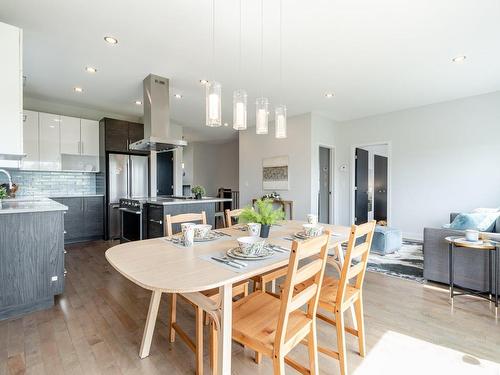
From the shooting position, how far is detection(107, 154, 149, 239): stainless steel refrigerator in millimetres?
4957

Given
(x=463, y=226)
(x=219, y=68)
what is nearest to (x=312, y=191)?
(x=463, y=226)

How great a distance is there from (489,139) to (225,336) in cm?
539

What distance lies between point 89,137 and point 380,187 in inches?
268

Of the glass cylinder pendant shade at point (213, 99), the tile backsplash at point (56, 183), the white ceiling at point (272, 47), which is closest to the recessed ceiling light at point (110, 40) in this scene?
the white ceiling at point (272, 47)

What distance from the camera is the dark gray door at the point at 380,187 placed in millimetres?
6633

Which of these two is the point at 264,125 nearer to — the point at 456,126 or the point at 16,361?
the point at 16,361

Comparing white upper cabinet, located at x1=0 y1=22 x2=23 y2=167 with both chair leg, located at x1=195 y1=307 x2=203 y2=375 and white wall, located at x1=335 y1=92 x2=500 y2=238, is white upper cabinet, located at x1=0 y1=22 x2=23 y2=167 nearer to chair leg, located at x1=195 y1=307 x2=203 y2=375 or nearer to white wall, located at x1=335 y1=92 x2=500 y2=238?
chair leg, located at x1=195 y1=307 x2=203 y2=375

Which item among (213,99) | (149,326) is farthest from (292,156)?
(149,326)

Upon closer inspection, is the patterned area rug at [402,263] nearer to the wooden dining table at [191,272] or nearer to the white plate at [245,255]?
the wooden dining table at [191,272]

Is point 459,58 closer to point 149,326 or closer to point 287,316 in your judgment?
point 287,316

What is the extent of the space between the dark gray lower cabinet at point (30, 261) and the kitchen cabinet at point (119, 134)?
113 inches

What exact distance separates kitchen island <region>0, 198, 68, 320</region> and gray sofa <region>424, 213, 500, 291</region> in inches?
149

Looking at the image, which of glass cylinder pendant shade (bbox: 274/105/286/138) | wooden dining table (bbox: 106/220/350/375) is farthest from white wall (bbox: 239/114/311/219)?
wooden dining table (bbox: 106/220/350/375)

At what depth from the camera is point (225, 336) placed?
3.70ft
